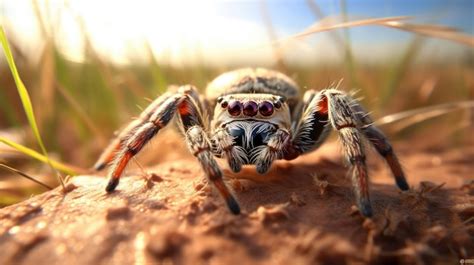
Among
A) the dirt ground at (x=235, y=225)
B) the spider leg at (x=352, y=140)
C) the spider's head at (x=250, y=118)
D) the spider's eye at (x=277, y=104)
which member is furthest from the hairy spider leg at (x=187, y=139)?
the spider leg at (x=352, y=140)

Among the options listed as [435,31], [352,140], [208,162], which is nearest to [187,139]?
[208,162]

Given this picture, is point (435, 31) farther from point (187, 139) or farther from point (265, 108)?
point (187, 139)

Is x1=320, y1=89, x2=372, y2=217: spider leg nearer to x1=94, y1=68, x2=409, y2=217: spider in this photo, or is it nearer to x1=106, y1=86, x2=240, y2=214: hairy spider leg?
x1=94, y1=68, x2=409, y2=217: spider

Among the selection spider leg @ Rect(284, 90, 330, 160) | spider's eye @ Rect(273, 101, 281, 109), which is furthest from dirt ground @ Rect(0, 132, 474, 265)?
spider's eye @ Rect(273, 101, 281, 109)

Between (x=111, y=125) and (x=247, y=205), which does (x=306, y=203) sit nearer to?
(x=247, y=205)

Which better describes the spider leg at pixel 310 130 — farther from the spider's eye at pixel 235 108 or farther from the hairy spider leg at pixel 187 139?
the hairy spider leg at pixel 187 139
